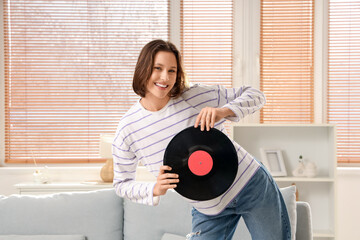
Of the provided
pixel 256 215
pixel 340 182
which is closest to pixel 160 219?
pixel 256 215

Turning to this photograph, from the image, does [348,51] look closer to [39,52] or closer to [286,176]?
[286,176]

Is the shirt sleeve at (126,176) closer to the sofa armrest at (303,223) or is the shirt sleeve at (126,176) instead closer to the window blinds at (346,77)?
the sofa armrest at (303,223)

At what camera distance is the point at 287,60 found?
172 inches

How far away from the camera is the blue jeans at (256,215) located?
5.39 ft

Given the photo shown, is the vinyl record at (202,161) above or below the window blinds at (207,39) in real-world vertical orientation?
below

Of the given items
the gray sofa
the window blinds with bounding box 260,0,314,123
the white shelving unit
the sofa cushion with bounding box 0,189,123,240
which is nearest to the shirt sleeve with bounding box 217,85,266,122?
the gray sofa

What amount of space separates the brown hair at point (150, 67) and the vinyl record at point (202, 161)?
29cm

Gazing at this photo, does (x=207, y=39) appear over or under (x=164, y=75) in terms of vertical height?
over

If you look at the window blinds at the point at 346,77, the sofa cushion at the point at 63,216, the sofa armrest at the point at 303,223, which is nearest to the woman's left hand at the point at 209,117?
the sofa armrest at the point at 303,223

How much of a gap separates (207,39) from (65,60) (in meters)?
1.34

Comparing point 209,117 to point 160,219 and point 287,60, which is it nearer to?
point 160,219

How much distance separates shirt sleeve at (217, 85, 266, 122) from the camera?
1.61 m

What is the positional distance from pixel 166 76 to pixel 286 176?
278 centimetres

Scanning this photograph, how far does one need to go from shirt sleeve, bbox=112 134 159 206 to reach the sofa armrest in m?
0.89
